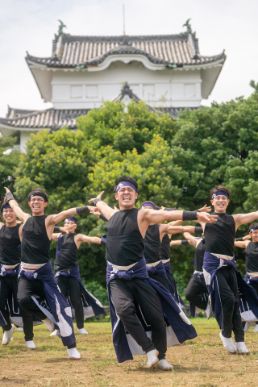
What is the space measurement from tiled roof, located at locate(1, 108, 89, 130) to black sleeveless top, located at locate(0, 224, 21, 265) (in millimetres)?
21154

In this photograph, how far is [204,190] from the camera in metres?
23.9

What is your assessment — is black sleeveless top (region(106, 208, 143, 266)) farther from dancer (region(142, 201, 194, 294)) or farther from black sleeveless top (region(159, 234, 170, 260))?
black sleeveless top (region(159, 234, 170, 260))

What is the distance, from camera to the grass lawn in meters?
6.75

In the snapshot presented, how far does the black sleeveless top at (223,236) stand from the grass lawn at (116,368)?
4.59 ft

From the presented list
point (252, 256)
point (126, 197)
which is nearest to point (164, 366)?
point (126, 197)

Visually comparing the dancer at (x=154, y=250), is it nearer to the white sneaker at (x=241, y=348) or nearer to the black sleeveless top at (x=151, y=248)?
the black sleeveless top at (x=151, y=248)

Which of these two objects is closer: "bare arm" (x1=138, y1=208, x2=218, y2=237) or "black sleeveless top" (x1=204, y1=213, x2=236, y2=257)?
"bare arm" (x1=138, y1=208, x2=218, y2=237)

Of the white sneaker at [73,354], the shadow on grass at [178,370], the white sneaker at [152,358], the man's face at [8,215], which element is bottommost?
the white sneaker at [73,354]

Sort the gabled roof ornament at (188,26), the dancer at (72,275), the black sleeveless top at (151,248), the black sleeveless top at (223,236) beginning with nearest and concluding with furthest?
1. the black sleeveless top at (223,236)
2. the black sleeveless top at (151,248)
3. the dancer at (72,275)
4. the gabled roof ornament at (188,26)

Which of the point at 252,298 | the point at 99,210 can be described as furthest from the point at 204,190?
the point at 99,210

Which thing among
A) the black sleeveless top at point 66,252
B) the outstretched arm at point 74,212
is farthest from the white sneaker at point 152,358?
the black sleeveless top at point 66,252

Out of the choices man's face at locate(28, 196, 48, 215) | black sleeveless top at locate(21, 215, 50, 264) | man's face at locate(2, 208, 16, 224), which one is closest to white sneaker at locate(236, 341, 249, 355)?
black sleeveless top at locate(21, 215, 50, 264)

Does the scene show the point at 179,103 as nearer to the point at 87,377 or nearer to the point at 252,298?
the point at 252,298

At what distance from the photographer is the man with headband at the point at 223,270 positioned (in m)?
9.14
